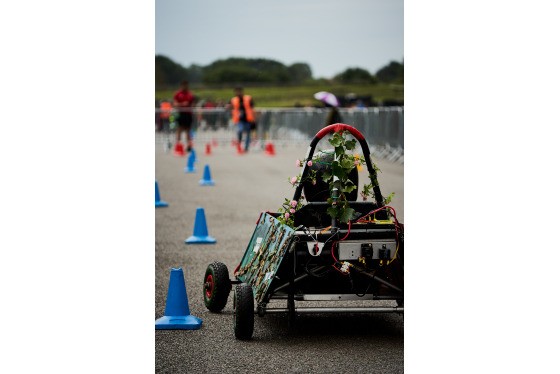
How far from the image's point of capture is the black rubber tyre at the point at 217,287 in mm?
6277

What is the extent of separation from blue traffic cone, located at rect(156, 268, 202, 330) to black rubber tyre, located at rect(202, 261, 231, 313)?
1.07 feet

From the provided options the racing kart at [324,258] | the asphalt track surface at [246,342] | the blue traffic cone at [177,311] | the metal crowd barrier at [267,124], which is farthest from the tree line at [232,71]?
the metal crowd barrier at [267,124]

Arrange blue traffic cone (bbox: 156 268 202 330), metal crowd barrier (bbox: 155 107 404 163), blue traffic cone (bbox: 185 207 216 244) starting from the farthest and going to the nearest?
metal crowd barrier (bbox: 155 107 404 163) < blue traffic cone (bbox: 185 207 216 244) < blue traffic cone (bbox: 156 268 202 330)

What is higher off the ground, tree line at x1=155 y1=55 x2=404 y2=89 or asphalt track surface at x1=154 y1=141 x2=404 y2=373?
tree line at x1=155 y1=55 x2=404 y2=89

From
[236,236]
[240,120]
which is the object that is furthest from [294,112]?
[236,236]

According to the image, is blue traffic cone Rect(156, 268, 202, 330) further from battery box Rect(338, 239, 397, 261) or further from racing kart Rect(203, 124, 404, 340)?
battery box Rect(338, 239, 397, 261)

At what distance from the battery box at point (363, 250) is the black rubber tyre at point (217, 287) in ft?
4.25

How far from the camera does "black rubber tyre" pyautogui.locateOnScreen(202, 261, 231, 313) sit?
6.28m

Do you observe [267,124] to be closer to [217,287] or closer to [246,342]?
[217,287]

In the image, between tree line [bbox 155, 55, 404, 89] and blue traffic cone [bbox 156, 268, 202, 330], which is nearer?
blue traffic cone [bbox 156, 268, 202, 330]

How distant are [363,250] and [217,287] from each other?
1.46 metres

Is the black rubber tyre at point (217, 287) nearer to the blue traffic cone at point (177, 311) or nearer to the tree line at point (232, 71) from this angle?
the blue traffic cone at point (177, 311)

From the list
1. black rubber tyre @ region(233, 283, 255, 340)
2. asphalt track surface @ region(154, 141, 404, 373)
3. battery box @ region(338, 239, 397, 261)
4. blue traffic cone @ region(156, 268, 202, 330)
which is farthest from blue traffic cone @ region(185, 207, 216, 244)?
battery box @ region(338, 239, 397, 261)

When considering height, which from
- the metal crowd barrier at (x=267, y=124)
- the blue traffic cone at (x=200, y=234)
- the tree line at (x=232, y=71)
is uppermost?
the metal crowd barrier at (x=267, y=124)
